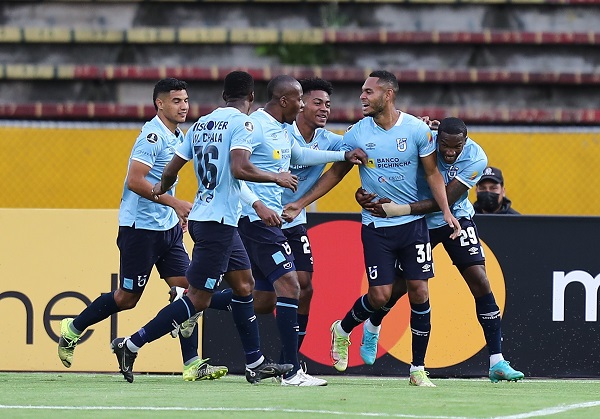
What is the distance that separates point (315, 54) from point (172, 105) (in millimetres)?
7975

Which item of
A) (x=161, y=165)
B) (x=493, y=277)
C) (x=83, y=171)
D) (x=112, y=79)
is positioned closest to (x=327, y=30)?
(x=112, y=79)

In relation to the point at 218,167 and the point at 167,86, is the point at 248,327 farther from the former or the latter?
the point at 167,86

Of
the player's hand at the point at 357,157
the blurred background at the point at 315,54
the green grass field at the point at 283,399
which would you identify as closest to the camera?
the green grass field at the point at 283,399

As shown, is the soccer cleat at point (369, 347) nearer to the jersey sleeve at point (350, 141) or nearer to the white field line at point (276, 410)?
the jersey sleeve at point (350, 141)

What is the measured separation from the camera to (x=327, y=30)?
54.9 ft

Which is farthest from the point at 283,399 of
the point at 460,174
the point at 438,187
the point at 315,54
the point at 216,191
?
the point at 315,54

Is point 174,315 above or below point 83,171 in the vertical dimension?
below

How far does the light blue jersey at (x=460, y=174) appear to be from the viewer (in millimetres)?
9016

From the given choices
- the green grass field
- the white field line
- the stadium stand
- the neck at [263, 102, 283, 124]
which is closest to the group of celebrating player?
the neck at [263, 102, 283, 124]

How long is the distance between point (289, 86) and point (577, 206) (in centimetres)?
631

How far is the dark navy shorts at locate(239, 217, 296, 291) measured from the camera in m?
8.49

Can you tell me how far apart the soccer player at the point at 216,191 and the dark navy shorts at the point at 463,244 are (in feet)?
5.54

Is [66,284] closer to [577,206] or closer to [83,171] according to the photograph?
[83,171]


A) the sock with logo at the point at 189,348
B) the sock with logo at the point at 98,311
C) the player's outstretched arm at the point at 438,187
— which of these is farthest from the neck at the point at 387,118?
the sock with logo at the point at 98,311
